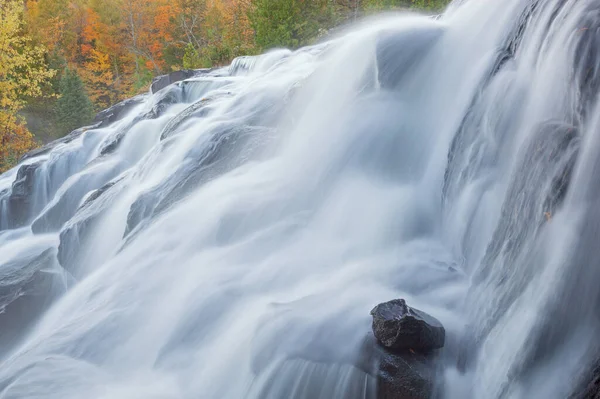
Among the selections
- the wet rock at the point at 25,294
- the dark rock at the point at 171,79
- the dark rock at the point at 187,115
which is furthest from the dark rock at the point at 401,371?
the dark rock at the point at 171,79

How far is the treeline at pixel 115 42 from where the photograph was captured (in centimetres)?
1653

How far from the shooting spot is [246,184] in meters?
5.92

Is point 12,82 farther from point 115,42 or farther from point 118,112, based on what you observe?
point 115,42

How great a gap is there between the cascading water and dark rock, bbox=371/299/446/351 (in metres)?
0.16

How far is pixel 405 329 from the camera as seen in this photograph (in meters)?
3.05

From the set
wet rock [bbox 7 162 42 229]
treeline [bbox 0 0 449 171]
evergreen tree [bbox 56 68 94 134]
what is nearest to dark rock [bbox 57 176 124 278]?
wet rock [bbox 7 162 42 229]

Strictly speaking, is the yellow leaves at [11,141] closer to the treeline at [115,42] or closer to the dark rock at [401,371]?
the treeline at [115,42]

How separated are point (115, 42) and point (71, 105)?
383 inches

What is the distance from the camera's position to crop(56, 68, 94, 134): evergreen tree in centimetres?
2300

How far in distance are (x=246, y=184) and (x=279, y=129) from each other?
125 centimetres

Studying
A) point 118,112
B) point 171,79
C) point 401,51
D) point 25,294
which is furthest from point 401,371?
point 171,79

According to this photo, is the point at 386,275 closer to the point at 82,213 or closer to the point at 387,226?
the point at 387,226

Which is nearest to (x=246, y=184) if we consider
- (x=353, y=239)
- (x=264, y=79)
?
(x=353, y=239)

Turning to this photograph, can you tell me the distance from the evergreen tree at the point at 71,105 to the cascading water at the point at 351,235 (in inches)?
670
